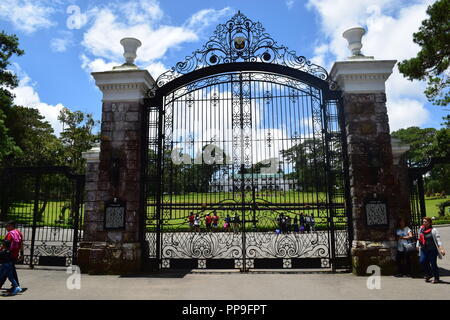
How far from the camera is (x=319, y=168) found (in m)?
7.85

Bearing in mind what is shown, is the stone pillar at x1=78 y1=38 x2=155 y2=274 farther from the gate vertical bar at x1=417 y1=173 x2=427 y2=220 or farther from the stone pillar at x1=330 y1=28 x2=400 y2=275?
the gate vertical bar at x1=417 y1=173 x2=427 y2=220

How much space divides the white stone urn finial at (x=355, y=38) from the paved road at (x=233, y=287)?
18.3 ft

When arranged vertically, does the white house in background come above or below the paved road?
above

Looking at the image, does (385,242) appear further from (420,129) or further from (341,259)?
(420,129)

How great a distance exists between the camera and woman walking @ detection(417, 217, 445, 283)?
20.6 ft

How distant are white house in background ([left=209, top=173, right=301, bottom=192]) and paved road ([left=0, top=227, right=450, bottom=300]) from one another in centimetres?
210

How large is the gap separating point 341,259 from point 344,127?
330cm

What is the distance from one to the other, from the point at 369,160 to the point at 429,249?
2.26 meters

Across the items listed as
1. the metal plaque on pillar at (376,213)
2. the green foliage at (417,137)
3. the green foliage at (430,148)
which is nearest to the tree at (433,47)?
the green foliage at (430,148)

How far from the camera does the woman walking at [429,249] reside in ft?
20.6

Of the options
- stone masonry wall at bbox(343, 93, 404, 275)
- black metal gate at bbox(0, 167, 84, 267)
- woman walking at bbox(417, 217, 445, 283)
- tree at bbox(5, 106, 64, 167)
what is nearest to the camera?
woman walking at bbox(417, 217, 445, 283)

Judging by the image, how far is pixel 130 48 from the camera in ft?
27.4

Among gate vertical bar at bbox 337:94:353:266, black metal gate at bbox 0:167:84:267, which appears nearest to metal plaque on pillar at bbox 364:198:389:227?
gate vertical bar at bbox 337:94:353:266
